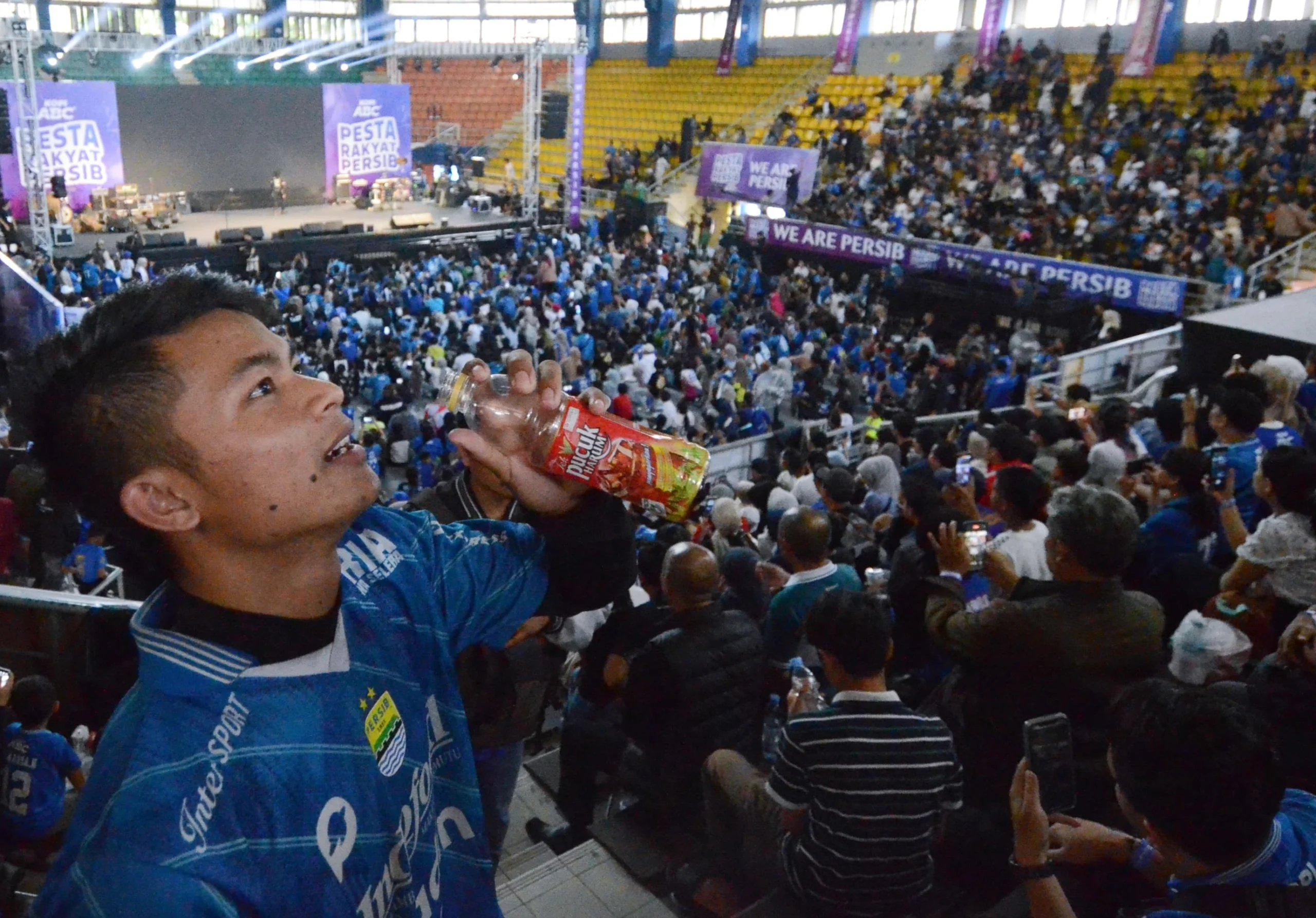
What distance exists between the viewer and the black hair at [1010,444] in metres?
5.08

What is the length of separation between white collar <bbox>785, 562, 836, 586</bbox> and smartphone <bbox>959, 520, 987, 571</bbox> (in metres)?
0.47

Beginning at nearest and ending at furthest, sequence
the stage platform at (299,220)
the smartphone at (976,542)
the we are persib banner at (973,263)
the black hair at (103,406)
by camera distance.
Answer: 1. the black hair at (103,406)
2. the smartphone at (976,542)
3. the we are persib banner at (973,263)
4. the stage platform at (299,220)

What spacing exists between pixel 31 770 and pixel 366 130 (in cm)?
2009

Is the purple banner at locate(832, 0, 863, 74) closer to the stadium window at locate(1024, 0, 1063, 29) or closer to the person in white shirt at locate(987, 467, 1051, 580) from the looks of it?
the stadium window at locate(1024, 0, 1063, 29)

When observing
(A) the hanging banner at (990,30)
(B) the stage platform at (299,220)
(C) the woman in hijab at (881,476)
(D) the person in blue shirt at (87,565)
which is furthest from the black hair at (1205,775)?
(A) the hanging banner at (990,30)

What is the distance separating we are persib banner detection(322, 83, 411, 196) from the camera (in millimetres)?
20531

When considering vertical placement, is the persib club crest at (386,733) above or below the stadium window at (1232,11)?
below

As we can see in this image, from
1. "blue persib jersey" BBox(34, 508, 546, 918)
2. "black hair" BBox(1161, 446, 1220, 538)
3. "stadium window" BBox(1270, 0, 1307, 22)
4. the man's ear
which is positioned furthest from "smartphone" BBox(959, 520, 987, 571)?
"stadium window" BBox(1270, 0, 1307, 22)

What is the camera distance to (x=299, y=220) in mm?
22828

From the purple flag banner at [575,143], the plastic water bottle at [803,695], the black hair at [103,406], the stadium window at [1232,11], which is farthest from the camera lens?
the purple flag banner at [575,143]

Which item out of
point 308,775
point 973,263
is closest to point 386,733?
point 308,775

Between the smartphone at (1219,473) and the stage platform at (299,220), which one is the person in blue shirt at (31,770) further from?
the stage platform at (299,220)

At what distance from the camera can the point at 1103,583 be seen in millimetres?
2697

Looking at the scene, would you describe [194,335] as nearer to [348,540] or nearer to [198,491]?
[198,491]
